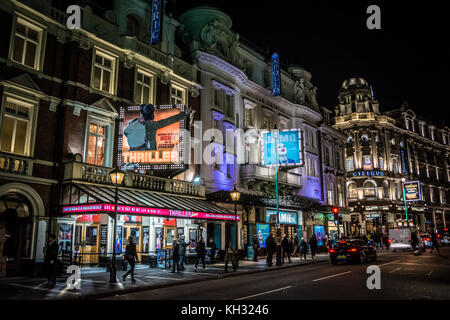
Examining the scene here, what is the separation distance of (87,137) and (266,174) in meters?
16.8

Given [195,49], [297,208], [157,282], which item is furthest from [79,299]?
[297,208]

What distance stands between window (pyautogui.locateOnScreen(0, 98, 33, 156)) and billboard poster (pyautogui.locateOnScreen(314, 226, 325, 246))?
30633 millimetres

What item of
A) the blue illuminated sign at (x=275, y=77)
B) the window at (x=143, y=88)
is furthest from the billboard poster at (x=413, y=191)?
the window at (x=143, y=88)

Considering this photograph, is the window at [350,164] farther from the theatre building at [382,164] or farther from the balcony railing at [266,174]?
the balcony railing at [266,174]

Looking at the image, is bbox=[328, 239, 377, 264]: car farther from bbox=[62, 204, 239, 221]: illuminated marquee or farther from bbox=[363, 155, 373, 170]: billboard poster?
bbox=[363, 155, 373, 170]: billboard poster

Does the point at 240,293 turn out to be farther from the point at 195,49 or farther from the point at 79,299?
the point at 195,49

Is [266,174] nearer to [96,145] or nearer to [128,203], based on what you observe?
[96,145]

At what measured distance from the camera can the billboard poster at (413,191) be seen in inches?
1980

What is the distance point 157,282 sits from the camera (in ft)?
47.7

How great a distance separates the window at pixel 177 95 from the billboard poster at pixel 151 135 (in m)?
4.34

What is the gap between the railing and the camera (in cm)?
1566

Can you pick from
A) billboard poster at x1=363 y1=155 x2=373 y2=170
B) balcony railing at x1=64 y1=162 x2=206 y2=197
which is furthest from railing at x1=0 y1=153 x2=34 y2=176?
billboard poster at x1=363 y1=155 x2=373 y2=170

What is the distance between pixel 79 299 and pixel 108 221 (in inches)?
346

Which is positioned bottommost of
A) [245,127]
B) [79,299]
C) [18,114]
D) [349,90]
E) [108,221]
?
[79,299]
